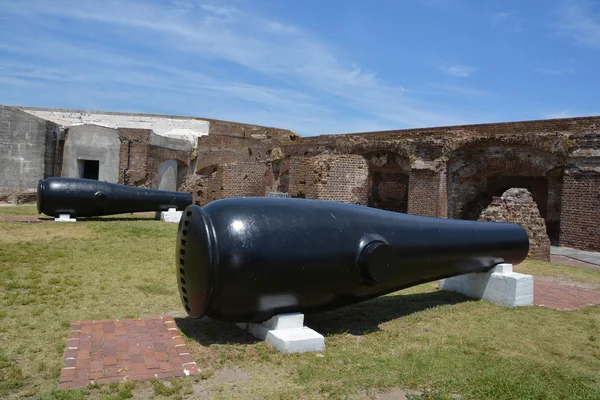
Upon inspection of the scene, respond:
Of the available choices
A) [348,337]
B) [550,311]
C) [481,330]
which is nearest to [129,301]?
[348,337]

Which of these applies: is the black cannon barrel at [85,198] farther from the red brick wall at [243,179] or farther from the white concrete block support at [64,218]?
the red brick wall at [243,179]

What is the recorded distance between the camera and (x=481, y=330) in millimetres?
4609

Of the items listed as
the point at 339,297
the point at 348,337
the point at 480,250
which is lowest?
the point at 348,337

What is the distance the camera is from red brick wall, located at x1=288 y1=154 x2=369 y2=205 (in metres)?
14.4

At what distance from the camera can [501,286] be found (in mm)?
5633

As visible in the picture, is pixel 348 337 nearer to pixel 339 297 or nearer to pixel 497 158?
pixel 339 297

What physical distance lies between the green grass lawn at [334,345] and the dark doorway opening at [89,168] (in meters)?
16.4

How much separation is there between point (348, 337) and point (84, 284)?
3375mm

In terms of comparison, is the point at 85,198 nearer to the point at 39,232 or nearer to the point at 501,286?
the point at 39,232

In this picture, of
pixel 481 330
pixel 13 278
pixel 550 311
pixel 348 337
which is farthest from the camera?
pixel 13 278

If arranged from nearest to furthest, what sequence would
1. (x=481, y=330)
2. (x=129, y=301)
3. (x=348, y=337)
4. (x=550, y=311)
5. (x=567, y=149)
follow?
(x=348, y=337) < (x=481, y=330) < (x=129, y=301) < (x=550, y=311) < (x=567, y=149)

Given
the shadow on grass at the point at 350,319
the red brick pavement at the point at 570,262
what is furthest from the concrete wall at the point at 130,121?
the shadow on grass at the point at 350,319

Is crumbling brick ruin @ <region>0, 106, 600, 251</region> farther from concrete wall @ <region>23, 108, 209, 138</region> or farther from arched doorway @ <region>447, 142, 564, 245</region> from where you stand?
concrete wall @ <region>23, 108, 209, 138</region>

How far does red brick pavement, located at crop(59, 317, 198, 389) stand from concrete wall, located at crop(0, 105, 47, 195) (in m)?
18.9
